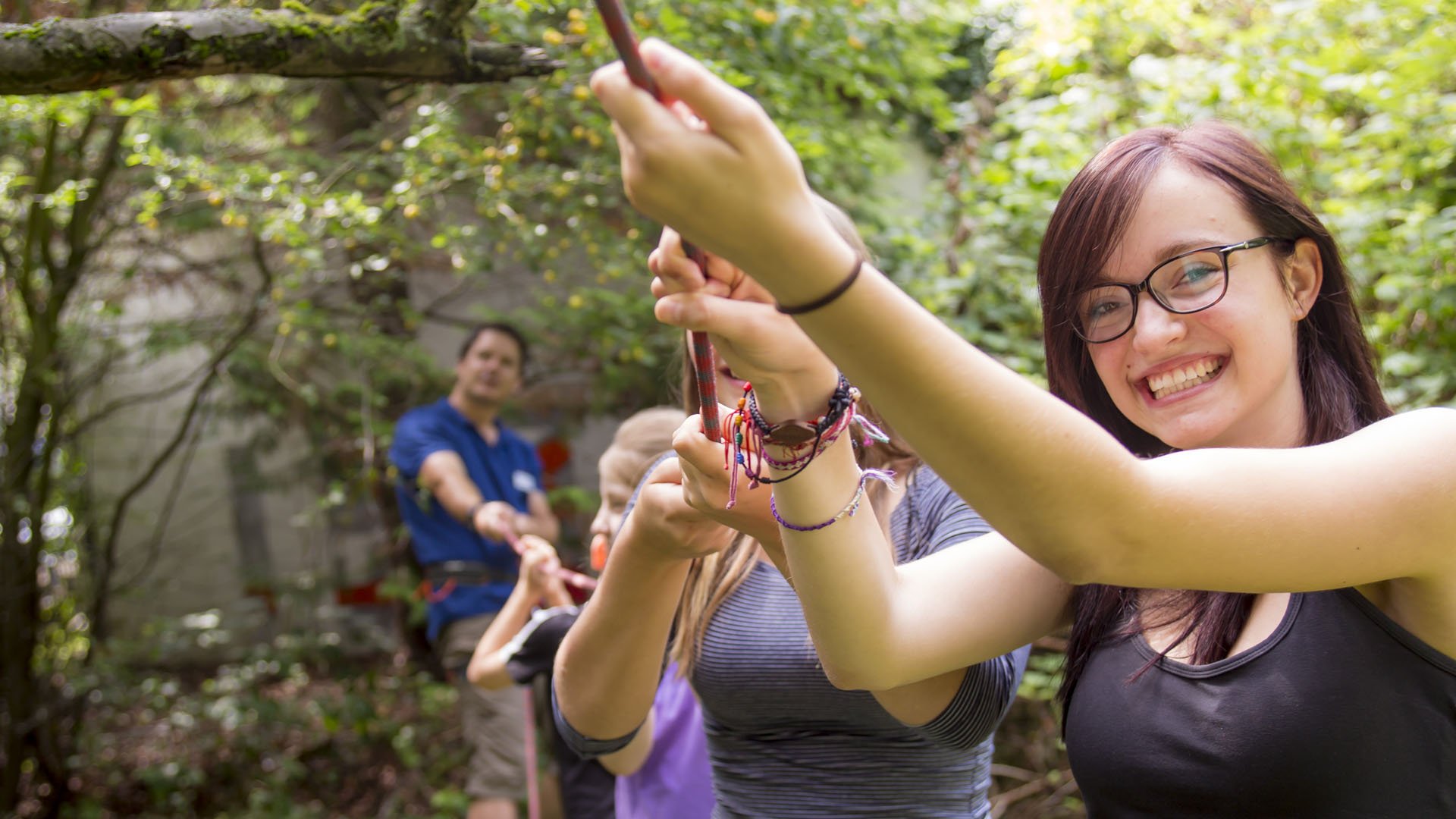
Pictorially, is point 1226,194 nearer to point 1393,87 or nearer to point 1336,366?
point 1336,366

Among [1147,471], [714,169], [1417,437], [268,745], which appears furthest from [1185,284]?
[268,745]

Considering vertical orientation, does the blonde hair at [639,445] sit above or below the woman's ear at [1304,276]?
below

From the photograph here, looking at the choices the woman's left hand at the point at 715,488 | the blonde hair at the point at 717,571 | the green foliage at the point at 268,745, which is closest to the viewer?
the woman's left hand at the point at 715,488

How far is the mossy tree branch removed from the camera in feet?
5.63

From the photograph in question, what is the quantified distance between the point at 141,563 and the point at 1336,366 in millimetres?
7766

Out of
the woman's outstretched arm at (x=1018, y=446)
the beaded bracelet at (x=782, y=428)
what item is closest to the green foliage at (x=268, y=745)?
the beaded bracelet at (x=782, y=428)

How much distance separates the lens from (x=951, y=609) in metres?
1.29

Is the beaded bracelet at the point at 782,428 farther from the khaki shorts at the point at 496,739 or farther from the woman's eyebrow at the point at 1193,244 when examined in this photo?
the khaki shorts at the point at 496,739

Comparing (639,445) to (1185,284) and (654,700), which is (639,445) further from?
(1185,284)

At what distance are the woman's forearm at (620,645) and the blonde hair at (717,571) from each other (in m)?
0.11

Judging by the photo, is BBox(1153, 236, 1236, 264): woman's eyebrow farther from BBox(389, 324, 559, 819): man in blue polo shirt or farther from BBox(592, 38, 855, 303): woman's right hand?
BBox(389, 324, 559, 819): man in blue polo shirt

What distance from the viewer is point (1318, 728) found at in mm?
1187

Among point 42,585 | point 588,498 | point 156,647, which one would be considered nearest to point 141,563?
point 156,647

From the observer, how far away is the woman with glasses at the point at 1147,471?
0.81 m
